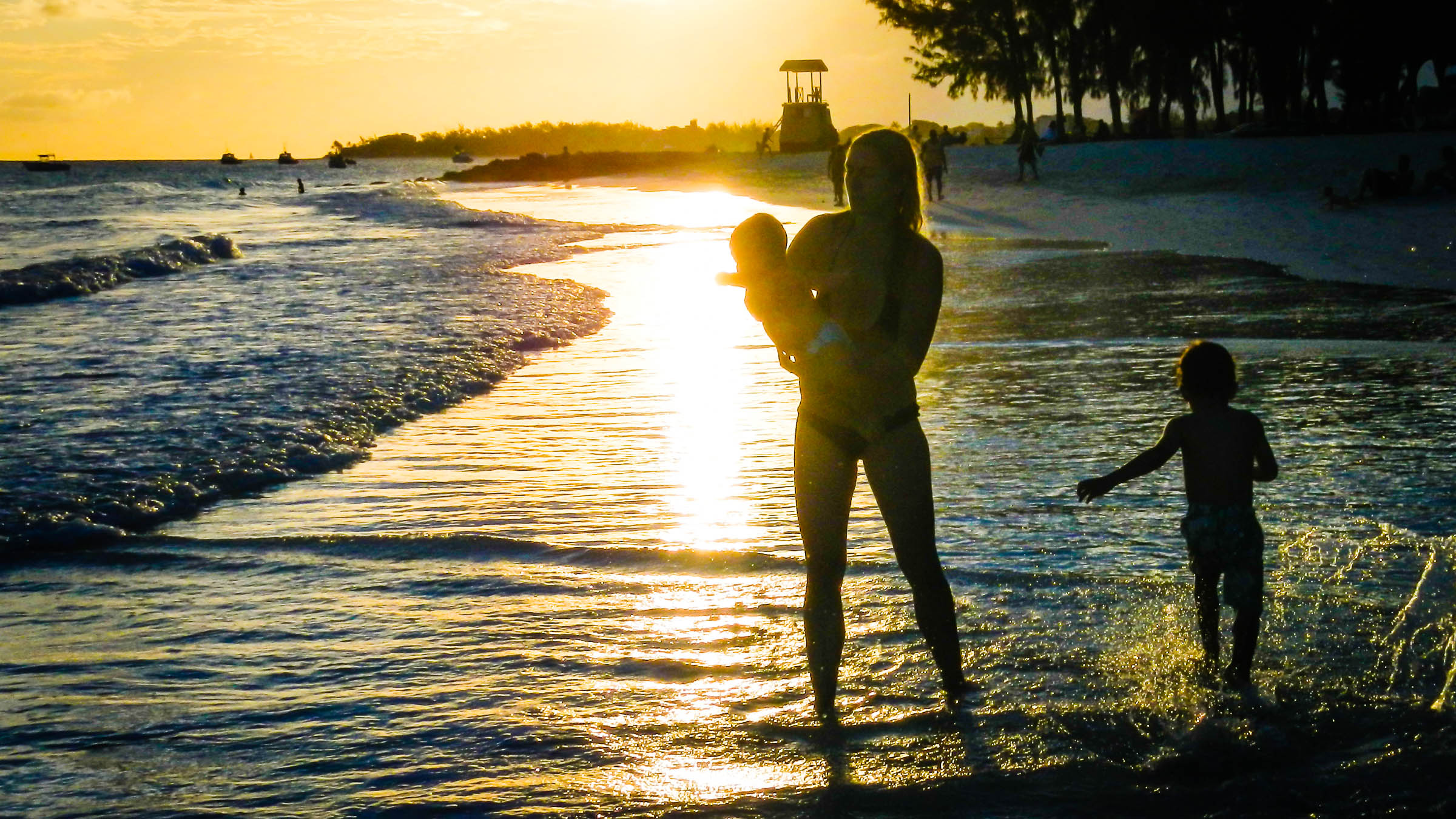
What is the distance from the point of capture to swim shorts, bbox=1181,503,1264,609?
430cm

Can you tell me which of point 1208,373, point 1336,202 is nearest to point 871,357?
point 1208,373

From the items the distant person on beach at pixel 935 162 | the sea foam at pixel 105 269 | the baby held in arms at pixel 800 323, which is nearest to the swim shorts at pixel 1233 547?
the baby held in arms at pixel 800 323

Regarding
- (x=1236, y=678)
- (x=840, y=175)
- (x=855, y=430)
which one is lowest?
(x=1236, y=678)

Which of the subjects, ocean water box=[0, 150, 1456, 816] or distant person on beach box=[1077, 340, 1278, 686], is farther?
distant person on beach box=[1077, 340, 1278, 686]

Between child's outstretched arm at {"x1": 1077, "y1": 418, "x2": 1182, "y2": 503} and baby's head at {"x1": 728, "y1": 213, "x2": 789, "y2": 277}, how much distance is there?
1236mm

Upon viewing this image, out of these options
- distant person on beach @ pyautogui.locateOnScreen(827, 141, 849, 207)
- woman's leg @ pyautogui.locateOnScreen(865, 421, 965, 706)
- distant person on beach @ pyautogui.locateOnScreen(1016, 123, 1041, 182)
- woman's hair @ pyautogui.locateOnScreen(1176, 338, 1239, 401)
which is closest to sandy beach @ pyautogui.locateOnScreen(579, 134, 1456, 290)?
distant person on beach @ pyautogui.locateOnScreen(1016, 123, 1041, 182)

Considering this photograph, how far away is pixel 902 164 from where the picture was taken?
4121 mm

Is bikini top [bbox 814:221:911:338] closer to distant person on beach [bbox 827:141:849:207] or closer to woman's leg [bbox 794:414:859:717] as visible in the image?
distant person on beach [bbox 827:141:849:207]

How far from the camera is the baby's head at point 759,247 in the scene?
411cm

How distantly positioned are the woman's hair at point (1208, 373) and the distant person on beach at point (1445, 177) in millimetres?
24767

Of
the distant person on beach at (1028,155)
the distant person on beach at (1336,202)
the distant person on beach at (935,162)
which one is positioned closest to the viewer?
the distant person on beach at (1336,202)

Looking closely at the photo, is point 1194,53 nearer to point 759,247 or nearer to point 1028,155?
point 1028,155

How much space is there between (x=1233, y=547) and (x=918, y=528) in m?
1.02

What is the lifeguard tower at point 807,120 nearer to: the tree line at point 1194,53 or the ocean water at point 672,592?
the tree line at point 1194,53
